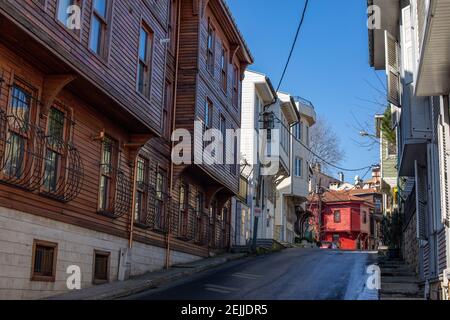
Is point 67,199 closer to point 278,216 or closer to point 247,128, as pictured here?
point 247,128

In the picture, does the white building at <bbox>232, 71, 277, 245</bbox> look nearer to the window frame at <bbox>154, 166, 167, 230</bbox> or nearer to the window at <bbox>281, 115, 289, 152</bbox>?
the window at <bbox>281, 115, 289, 152</bbox>

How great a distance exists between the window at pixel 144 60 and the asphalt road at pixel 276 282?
17.5 feet

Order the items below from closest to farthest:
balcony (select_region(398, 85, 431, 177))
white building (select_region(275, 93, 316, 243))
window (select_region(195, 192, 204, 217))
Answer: balcony (select_region(398, 85, 431, 177)), window (select_region(195, 192, 204, 217)), white building (select_region(275, 93, 316, 243))

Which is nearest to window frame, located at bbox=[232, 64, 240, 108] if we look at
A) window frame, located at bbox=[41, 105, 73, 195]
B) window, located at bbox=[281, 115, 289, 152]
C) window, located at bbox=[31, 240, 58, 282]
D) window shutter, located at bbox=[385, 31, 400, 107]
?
window shutter, located at bbox=[385, 31, 400, 107]

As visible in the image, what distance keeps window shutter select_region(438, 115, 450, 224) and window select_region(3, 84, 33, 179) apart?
7.57 metres

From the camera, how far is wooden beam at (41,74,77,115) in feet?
40.8

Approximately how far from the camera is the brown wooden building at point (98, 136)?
11406mm

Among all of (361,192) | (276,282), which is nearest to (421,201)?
(276,282)

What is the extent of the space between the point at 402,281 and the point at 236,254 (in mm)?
10112

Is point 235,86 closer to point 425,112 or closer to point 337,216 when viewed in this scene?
point 425,112

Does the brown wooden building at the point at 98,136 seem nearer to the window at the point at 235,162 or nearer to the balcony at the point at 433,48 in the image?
the window at the point at 235,162

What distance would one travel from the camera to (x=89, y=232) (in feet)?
46.9

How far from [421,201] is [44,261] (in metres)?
9.02
